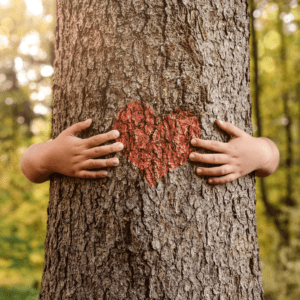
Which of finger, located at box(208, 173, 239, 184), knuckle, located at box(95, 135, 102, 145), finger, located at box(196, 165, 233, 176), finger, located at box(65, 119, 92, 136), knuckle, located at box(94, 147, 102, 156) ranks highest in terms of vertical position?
finger, located at box(65, 119, 92, 136)

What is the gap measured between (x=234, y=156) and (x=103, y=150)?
0.61m

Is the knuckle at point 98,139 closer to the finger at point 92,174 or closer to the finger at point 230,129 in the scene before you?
the finger at point 92,174

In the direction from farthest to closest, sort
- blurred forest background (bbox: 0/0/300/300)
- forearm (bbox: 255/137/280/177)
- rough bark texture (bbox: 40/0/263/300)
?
blurred forest background (bbox: 0/0/300/300) → forearm (bbox: 255/137/280/177) → rough bark texture (bbox: 40/0/263/300)

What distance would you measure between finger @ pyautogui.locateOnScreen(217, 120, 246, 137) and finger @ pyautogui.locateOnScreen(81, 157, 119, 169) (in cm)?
51

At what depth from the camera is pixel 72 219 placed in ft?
4.15

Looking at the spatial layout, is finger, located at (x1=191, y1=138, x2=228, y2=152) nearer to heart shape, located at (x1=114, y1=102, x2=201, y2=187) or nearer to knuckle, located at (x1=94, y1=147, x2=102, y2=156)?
heart shape, located at (x1=114, y1=102, x2=201, y2=187)

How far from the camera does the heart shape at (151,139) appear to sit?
1166mm

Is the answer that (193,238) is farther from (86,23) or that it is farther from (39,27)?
(39,27)

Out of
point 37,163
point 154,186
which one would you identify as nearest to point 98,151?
point 154,186

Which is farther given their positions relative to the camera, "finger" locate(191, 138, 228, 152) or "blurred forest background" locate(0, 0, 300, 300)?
"blurred forest background" locate(0, 0, 300, 300)

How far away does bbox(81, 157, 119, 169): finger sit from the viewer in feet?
3.80

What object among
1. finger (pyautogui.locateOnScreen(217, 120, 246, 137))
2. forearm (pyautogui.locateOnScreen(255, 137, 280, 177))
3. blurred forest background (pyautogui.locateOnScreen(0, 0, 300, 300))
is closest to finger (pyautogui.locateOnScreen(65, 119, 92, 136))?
finger (pyautogui.locateOnScreen(217, 120, 246, 137))

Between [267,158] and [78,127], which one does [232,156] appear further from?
[78,127]

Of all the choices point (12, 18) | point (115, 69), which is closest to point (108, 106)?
point (115, 69)
